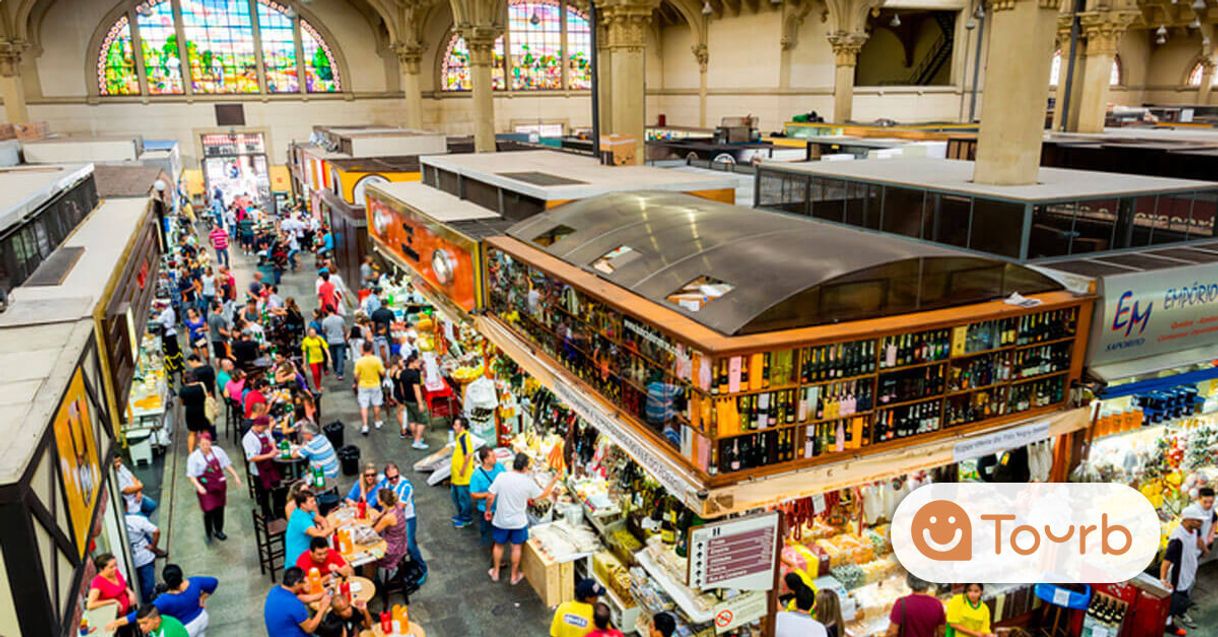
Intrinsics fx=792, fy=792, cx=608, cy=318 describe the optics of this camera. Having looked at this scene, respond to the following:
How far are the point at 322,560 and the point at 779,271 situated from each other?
4.65 m

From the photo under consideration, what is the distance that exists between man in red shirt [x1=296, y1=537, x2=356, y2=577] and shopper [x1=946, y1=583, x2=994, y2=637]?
518cm

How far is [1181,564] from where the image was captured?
23.9ft

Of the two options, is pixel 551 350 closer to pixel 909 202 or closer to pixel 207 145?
pixel 909 202

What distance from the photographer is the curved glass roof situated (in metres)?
6.23

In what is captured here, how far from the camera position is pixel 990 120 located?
363 inches

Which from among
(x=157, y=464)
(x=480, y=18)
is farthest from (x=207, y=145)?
(x=157, y=464)

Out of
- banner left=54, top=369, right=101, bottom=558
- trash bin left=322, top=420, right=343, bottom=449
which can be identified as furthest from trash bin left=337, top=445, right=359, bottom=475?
banner left=54, top=369, right=101, bottom=558

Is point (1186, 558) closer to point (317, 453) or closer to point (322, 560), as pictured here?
point (322, 560)

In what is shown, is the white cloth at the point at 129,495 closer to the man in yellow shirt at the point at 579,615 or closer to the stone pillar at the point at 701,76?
the man in yellow shirt at the point at 579,615

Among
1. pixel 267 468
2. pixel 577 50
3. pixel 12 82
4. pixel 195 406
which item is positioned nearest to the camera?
pixel 267 468

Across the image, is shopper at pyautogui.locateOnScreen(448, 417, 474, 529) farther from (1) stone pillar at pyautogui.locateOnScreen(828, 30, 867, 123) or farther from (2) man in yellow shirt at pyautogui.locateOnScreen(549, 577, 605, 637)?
(1) stone pillar at pyautogui.locateOnScreen(828, 30, 867, 123)

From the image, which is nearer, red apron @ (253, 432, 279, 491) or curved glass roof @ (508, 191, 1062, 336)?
curved glass roof @ (508, 191, 1062, 336)

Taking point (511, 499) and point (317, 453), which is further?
point (317, 453)

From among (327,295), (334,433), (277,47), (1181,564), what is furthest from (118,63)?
(1181,564)
